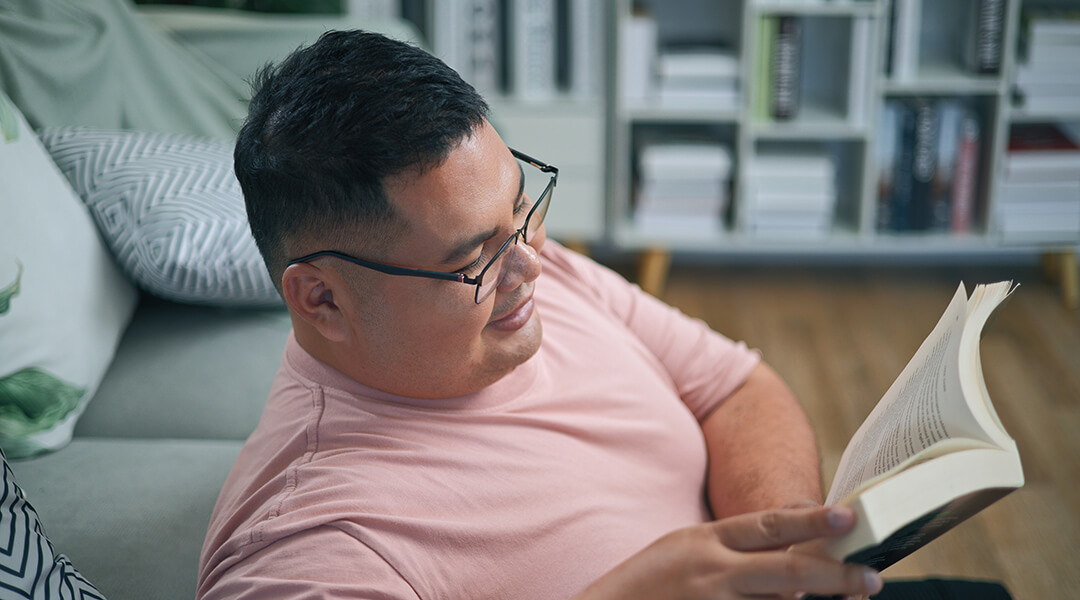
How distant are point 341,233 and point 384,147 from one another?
9cm

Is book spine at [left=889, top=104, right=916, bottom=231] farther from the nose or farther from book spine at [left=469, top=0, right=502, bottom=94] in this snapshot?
the nose

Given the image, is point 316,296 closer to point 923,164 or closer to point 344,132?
point 344,132

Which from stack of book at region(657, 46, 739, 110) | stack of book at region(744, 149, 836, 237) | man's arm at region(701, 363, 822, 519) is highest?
stack of book at region(657, 46, 739, 110)

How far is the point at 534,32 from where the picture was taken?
252 cm

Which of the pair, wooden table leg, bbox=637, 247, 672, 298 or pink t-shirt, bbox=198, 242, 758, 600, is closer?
pink t-shirt, bbox=198, 242, 758, 600

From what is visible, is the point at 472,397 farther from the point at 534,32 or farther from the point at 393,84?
the point at 534,32

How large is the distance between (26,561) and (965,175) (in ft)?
7.93

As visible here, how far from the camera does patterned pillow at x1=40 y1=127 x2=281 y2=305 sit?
1280 millimetres

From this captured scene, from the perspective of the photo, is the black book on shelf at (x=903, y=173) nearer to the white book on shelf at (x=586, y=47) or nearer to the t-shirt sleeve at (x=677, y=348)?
the white book on shelf at (x=586, y=47)

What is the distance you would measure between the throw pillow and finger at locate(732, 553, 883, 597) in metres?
0.89

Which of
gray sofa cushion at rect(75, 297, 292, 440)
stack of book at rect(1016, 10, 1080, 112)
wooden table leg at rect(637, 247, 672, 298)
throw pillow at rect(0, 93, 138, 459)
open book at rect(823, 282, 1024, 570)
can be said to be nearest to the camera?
open book at rect(823, 282, 1024, 570)

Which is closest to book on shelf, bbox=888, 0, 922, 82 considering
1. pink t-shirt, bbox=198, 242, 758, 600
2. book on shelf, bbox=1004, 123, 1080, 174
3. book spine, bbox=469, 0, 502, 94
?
book on shelf, bbox=1004, 123, 1080, 174

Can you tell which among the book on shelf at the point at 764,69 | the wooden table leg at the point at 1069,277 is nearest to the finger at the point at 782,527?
the book on shelf at the point at 764,69

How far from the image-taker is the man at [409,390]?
0.80m
